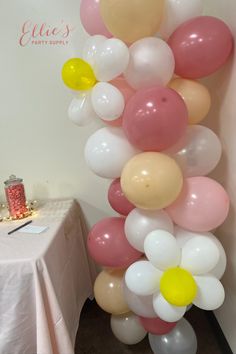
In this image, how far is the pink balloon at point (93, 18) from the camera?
107 centimetres

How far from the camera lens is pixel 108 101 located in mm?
985

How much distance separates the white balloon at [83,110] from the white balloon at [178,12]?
41cm

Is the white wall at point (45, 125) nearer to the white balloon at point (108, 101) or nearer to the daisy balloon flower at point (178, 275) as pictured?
the daisy balloon flower at point (178, 275)

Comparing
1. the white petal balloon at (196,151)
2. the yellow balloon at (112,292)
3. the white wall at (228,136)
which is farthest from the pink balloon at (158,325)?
the white petal balloon at (196,151)

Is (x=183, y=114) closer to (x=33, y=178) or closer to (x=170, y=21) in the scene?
(x=170, y=21)

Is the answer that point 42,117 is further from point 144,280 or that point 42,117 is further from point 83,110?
point 144,280

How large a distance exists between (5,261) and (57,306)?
280 mm

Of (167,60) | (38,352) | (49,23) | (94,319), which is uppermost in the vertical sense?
(49,23)

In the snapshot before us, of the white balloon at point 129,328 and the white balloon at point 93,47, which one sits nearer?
the white balloon at point 93,47

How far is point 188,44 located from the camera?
38.6 inches

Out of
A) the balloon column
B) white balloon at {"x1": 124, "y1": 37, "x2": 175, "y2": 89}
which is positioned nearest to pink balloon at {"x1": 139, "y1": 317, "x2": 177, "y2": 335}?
the balloon column

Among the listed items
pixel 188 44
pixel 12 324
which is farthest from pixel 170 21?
pixel 12 324

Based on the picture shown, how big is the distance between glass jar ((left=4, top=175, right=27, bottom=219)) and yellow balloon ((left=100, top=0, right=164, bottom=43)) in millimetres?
949

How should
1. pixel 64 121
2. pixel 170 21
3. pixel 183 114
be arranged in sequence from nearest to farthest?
pixel 183 114
pixel 170 21
pixel 64 121
